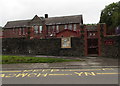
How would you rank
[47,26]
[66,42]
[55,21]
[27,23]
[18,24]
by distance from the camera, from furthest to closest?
[18,24] → [27,23] → [55,21] → [47,26] → [66,42]

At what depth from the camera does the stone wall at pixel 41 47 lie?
20078mm

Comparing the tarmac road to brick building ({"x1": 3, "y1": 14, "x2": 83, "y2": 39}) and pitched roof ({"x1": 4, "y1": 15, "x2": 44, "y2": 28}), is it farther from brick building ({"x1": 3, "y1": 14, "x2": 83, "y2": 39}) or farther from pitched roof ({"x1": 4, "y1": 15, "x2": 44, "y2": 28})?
pitched roof ({"x1": 4, "y1": 15, "x2": 44, "y2": 28})

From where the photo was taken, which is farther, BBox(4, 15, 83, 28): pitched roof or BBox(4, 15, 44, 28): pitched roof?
BBox(4, 15, 44, 28): pitched roof

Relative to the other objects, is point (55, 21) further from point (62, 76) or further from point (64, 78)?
point (64, 78)

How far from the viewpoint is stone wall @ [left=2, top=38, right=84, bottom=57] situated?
20078mm

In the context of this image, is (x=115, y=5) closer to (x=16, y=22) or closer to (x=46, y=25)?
(x=46, y=25)

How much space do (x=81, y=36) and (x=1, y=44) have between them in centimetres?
1243

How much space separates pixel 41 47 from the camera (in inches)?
846

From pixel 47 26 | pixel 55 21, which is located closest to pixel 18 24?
pixel 47 26

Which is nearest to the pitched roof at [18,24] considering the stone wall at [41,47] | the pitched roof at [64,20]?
the pitched roof at [64,20]

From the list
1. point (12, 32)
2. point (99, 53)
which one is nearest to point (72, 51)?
point (99, 53)

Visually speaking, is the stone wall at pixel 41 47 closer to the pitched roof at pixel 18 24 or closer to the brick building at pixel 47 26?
the brick building at pixel 47 26

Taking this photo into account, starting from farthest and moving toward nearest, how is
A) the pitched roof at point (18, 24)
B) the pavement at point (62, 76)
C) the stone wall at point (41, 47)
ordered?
1. the pitched roof at point (18, 24)
2. the stone wall at point (41, 47)
3. the pavement at point (62, 76)

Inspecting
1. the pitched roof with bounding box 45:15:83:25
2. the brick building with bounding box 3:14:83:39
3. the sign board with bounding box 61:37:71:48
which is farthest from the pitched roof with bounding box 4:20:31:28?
the sign board with bounding box 61:37:71:48
